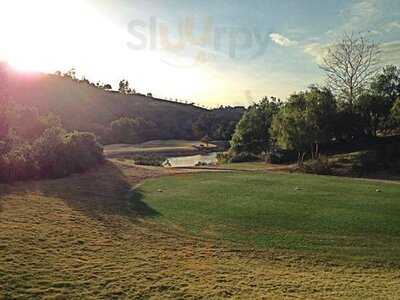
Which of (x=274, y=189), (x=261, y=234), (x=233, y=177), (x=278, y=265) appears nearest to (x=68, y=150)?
(x=233, y=177)

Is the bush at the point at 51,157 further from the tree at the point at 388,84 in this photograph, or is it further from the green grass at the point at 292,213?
the tree at the point at 388,84

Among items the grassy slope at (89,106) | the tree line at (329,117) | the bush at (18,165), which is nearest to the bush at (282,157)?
the tree line at (329,117)

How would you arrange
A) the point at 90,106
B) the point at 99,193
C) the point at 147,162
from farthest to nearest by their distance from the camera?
the point at 90,106
the point at 147,162
the point at 99,193

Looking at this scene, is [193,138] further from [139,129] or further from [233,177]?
[233,177]

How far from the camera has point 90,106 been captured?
98.3 metres

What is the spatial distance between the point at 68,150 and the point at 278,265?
20199mm

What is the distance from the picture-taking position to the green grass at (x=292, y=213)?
12367 millimetres

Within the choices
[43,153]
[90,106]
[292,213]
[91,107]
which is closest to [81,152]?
[43,153]

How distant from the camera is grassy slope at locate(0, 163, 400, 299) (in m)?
7.64

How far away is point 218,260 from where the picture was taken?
1048cm

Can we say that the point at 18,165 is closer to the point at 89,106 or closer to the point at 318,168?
the point at 318,168

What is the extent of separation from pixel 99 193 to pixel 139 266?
38.4ft

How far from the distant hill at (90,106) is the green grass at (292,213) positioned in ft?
190

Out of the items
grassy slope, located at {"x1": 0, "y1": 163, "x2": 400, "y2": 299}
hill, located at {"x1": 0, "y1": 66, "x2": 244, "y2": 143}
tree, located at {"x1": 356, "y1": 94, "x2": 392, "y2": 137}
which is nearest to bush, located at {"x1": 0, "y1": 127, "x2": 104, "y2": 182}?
grassy slope, located at {"x1": 0, "y1": 163, "x2": 400, "y2": 299}
